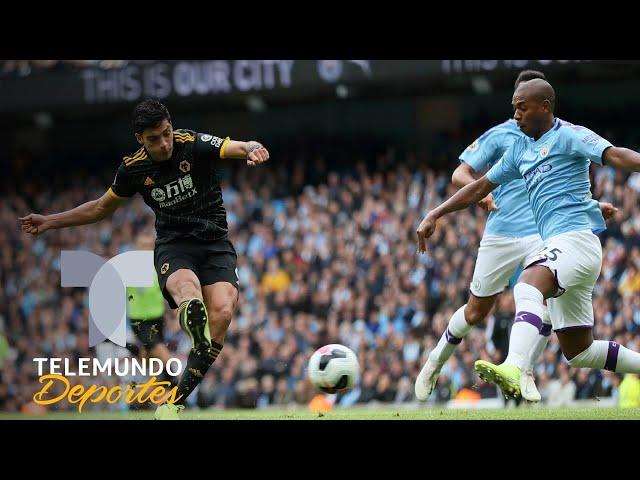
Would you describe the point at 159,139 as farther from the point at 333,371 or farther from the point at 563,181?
the point at 563,181

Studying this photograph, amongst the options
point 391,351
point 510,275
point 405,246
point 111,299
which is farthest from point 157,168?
point 405,246

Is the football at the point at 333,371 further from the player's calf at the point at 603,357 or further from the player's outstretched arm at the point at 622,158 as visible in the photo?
the player's outstretched arm at the point at 622,158

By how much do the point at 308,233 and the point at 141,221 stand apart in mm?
3658

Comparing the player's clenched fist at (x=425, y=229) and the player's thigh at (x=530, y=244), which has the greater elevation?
the player's clenched fist at (x=425, y=229)

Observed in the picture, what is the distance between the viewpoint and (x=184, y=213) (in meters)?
7.81

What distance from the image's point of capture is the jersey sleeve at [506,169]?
283 inches

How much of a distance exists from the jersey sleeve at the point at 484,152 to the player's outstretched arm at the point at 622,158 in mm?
1985

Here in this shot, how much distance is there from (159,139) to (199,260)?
969 millimetres

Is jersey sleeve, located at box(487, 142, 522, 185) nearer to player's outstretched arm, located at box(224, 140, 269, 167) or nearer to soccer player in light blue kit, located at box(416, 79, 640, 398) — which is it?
soccer player in light blue kit, located at box(416, 79, 640, 398)

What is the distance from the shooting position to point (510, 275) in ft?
27.7

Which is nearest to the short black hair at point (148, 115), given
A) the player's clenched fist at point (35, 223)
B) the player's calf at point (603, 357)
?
the player's clenched fist at point (35, 223)

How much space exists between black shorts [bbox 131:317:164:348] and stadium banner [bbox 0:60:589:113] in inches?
319

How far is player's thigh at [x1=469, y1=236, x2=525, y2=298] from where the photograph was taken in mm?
8336

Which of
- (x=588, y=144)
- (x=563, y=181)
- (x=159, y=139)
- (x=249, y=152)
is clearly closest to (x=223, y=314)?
(x=249, y=152)
